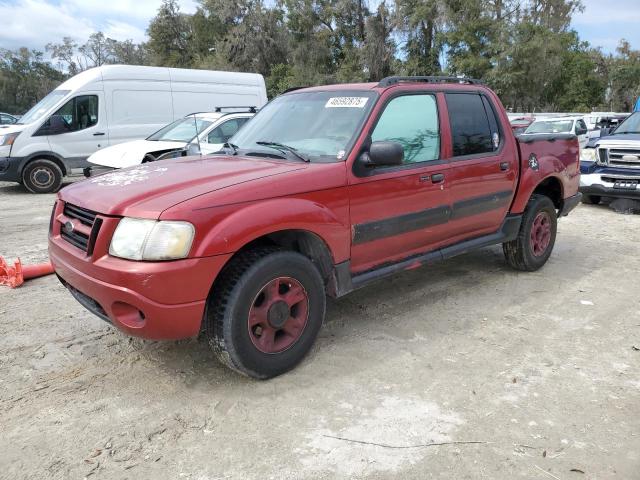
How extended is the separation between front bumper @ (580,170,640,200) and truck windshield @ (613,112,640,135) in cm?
117

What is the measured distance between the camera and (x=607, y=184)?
8852 mm

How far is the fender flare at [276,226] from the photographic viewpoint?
2.86 meters

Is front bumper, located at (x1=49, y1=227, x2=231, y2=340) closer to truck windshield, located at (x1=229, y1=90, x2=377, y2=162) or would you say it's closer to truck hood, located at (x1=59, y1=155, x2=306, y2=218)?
truck hood, located at (x1=59, y1=155, x2=306, y2=218)

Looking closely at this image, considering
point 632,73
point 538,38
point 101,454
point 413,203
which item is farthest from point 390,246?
point 632,73

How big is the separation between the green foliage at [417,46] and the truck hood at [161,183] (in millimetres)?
29539

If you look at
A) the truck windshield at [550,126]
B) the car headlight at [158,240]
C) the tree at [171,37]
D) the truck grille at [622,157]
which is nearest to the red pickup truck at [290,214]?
the car headlight at [158,240]

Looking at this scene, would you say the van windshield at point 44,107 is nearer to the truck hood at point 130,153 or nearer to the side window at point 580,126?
the truck hood at point 130,153

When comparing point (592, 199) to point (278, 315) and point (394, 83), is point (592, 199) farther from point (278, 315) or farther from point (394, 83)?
point (278, 315)

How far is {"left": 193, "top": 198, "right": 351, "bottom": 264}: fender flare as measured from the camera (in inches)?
113

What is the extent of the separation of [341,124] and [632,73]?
141 ft

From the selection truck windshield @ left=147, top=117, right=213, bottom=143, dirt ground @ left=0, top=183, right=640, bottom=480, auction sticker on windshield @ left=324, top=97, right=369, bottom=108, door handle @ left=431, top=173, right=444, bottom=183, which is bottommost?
dirt ground @ left=0, top=183, right=640, bottom=480

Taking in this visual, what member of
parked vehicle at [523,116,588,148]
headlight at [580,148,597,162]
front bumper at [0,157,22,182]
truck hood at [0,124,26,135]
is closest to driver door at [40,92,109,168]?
truck hood at [0,124,26,135]

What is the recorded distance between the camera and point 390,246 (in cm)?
388

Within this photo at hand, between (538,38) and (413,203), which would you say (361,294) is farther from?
(538,38)
